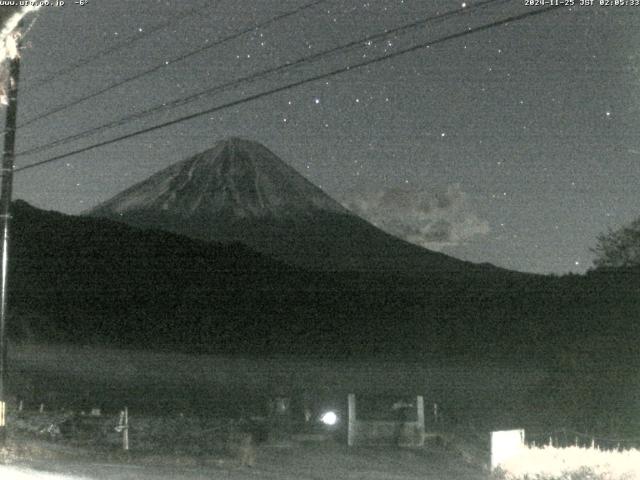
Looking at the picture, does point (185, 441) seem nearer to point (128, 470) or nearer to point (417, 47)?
point (128, 470)

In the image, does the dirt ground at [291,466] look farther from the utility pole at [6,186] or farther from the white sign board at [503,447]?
the utility pole at [6,186]

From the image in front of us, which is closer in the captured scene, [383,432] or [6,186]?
[6,186]

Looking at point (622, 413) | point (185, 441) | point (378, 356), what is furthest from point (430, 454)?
point (378, 356)

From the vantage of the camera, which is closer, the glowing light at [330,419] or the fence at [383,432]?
the fence at [383,432]

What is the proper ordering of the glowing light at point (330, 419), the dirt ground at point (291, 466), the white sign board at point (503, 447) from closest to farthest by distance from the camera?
the white sign board at point (503, 447) → the dirt ground at point (291, 466) → the glowing light at point (330, 419)

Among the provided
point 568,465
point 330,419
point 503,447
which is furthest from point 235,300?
point 568,465

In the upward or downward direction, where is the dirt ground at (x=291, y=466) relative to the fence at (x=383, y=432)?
downward

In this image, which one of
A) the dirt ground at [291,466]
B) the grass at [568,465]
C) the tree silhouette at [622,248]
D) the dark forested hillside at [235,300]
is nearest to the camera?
the grass at [568,465]

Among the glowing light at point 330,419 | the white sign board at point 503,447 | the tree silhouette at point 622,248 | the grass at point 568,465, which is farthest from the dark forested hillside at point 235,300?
the grass at point 568,465

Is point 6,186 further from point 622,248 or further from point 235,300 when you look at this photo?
point 235,300

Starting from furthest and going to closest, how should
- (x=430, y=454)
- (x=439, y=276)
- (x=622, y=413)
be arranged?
(x=439, y=276), (x=622, y=413), (x=430, y=454)

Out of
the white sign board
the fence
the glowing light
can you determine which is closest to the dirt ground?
the fence
